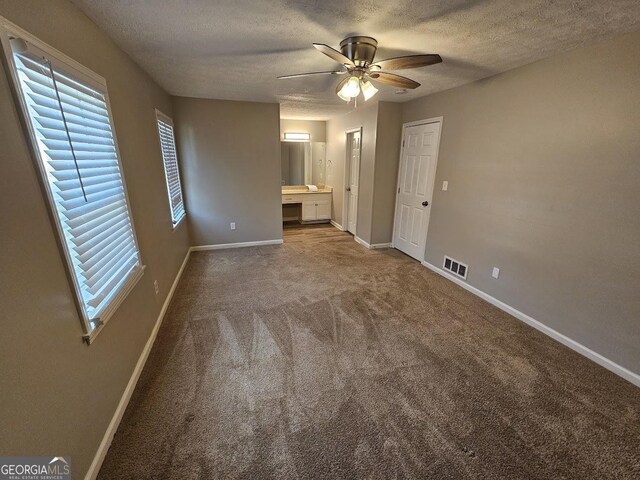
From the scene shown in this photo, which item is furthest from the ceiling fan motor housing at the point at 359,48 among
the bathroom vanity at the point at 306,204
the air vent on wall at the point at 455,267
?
the bathroom vanity at the point at 306,204

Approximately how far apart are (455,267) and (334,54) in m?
2.76

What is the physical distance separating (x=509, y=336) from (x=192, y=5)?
3.32 meters

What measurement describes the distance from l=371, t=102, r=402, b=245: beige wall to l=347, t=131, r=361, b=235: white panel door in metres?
0.57

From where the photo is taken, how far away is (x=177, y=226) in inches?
137

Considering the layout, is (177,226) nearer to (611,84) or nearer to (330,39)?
(330,39)

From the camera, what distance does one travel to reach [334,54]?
1.72 meters

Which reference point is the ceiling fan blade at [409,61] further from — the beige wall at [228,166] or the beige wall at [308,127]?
the beige wall at [308,127]

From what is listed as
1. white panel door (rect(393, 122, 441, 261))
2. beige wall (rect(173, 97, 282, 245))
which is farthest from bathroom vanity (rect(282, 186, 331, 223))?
white panel door (rect(393, 122, 441, 261))

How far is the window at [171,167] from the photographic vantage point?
3.14 meters

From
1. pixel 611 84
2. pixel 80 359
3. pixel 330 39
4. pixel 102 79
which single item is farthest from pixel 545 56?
pixel 80 359

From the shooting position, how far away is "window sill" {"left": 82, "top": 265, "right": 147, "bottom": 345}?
133cm

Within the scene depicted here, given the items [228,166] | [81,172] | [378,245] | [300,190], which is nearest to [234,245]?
[228,166]

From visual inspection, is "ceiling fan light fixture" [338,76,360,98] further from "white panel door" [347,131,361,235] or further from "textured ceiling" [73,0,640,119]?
"white panel door" [347,131,361,235]

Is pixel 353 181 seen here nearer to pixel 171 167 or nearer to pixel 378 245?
pixel 378 245
